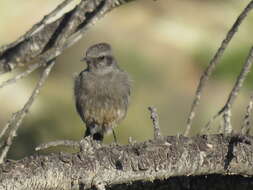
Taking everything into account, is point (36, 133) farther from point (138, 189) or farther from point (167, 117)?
point (138, 189)

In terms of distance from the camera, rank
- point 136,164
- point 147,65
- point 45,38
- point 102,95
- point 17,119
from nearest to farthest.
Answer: point 136,164
point 17,119
point 45,38
point 102,95
point 147,65

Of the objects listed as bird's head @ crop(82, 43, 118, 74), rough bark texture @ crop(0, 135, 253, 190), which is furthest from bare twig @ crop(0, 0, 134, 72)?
bird's head @ crop(82, 43, 118, 74)

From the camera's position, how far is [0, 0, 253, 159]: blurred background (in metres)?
11.8

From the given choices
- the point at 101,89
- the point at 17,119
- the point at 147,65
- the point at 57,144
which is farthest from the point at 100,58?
the point at 147,65

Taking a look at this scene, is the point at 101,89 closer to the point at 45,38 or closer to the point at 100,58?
the point at 100,58

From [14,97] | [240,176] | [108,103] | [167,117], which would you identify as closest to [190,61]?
[167,117]

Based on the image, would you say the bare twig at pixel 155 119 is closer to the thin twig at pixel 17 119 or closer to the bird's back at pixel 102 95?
the thin twig at pixel 17 119

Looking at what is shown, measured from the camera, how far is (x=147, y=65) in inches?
519

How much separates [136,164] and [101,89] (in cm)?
318

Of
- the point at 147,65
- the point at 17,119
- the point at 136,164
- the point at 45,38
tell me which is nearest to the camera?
the point at 136,164

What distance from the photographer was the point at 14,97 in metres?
12.5

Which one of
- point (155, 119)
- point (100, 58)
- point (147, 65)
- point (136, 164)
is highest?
point (147, 65)

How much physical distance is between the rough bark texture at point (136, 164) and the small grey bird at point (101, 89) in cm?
265

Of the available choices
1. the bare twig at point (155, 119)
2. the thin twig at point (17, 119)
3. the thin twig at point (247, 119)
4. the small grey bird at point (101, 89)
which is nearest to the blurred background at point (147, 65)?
the small grey bird at point (101, 89)
